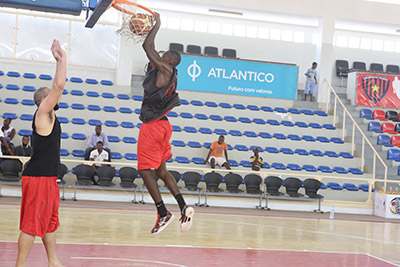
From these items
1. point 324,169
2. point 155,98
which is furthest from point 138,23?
point 324,169

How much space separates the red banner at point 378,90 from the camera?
17797 mm

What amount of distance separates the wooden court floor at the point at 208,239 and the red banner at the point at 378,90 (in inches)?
275

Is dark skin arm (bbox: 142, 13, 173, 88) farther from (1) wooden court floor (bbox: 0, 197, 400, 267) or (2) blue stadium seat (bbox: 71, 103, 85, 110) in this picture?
(2) blue stadium seat (bbox: 71, 103, 85, 110)

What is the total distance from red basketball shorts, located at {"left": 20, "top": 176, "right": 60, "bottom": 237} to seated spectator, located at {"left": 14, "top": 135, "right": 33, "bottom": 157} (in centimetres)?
758

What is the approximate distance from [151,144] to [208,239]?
3100mm

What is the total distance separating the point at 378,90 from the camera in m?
17.8

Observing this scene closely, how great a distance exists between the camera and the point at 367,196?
14031 millimetres

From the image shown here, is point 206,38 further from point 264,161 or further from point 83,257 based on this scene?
point 83,257

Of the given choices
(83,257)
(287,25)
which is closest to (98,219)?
(83,257)

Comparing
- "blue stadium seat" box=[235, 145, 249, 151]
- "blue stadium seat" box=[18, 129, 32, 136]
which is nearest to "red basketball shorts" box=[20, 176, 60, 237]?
"blue stadium seat" box=[18, 129, 32, 136]

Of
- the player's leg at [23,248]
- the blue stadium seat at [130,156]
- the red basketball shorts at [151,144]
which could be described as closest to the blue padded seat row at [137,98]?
the blue stadium seat at [130,156]

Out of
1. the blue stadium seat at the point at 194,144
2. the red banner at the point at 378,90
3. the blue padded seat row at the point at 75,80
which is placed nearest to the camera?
the blue stadium seat at the point at 194,144

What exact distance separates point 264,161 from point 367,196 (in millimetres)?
2838

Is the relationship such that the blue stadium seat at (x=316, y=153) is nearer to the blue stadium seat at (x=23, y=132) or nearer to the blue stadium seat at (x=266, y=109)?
the blue stadium seat at (x=266, y=109)
